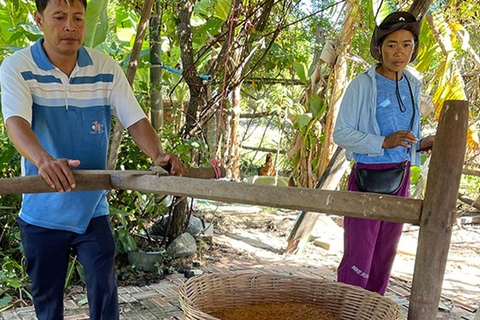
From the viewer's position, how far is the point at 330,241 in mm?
4516

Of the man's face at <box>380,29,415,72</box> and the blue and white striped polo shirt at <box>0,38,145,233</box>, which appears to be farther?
the man's face at <box>380,29,415,72</box>

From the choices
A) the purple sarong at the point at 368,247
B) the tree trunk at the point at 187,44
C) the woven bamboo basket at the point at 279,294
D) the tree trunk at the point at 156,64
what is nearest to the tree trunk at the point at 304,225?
the tree trunk at the point at 187,44

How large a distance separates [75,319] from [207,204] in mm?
3255

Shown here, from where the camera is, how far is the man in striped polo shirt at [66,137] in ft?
5.53

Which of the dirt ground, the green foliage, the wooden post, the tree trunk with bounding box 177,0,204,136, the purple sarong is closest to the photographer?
the wooden post

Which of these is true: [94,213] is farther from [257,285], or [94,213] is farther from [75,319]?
[75,319]

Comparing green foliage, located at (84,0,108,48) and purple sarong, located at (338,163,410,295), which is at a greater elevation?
green foliage, located at (84,0,108,48)

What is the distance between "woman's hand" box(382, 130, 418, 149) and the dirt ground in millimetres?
1467

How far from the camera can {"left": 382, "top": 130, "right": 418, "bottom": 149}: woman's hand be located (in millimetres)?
1809

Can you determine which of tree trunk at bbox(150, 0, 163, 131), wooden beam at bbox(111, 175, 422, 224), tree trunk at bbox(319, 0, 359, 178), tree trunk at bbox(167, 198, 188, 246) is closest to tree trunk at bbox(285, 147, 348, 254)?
tree trunk at bbox(319, 0, 359, 178)

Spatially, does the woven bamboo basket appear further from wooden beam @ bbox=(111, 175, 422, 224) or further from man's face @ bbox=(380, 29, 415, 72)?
man's face @ bbox=(380, 29, 415, 72)

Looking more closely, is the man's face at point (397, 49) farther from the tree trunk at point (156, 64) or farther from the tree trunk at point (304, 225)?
the tree trunk at point (156, 64)

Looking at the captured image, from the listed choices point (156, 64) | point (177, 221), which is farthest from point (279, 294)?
point (156, 64)

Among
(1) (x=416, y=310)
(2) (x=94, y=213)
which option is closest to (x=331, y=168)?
(2) (x=94, y=213)
